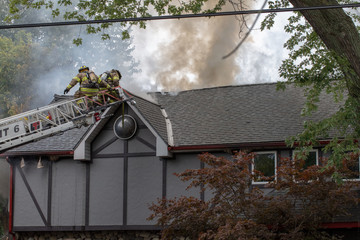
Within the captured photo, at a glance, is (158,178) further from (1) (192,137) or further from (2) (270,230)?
(2) (270,230)

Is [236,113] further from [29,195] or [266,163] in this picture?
[29,195]

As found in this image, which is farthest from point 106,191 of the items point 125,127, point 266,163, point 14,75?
point 14,75

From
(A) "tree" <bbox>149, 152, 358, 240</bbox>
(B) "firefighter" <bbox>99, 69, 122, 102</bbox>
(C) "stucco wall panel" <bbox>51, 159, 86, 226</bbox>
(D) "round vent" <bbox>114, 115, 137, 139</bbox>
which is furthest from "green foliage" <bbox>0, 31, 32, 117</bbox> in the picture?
(A) "tree" <bbox>149, 152, 358, 240</bbox>

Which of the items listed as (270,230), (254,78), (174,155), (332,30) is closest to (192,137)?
(174,155)

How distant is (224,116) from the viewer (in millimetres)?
20422

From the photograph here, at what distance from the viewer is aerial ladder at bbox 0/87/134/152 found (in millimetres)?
15117

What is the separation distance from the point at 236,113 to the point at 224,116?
0.45m

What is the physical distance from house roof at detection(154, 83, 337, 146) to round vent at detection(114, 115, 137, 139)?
147cm

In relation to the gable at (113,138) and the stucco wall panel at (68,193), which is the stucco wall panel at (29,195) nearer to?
the stucco wall panel at (68,193)

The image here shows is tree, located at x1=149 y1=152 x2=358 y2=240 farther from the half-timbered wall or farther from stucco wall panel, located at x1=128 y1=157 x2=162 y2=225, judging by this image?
stucco wall panel, located at x1=128 y1=157 x2=162 y2=225

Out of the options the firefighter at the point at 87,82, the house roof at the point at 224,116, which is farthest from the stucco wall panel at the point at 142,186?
the firefighter at the point at 87,82

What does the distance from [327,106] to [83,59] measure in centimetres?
3167

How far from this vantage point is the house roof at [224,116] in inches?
744

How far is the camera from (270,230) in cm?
1398
